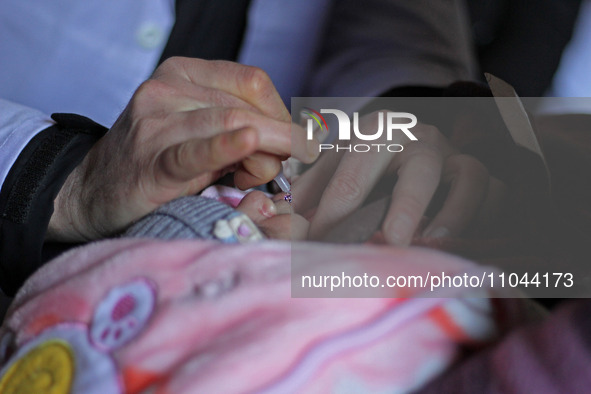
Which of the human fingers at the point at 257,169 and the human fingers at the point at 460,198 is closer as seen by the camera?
the human fingers at the point at 460,198

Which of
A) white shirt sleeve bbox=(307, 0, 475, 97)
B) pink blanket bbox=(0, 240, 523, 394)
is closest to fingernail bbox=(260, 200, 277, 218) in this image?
pink blanket bbox=(0, 240, 523, 394)

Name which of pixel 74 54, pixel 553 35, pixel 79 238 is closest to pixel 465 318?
pixel 79 238

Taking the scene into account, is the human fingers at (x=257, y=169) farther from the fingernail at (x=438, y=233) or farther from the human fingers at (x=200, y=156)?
the fingernail at (x=438, y=233)

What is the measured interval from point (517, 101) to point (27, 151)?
0.43m

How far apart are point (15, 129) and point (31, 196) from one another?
0.10 metres

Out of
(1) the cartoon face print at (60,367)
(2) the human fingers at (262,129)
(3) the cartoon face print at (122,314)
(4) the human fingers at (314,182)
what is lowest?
(1) the cartoon face print at (60,367)

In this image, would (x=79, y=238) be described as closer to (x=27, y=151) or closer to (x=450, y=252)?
(x=27, y=151)

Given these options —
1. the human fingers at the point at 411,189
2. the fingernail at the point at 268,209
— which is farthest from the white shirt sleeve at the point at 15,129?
the human fingers at the point at 411,189

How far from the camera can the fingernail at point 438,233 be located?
26 centimetres

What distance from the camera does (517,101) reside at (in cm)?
31

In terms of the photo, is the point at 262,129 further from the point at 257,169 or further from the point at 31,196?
the point at 31,196

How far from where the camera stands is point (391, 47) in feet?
2.11

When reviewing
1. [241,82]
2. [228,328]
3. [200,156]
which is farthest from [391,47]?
[228,328]

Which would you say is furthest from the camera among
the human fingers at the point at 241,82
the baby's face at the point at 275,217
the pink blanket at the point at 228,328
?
the human fingers at the point at 241,82
